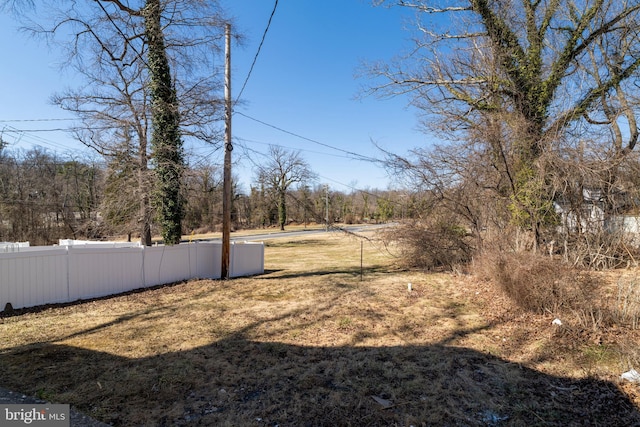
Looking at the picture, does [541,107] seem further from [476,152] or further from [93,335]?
[93,335]

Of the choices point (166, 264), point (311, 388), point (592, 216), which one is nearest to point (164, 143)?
point (166, 264)

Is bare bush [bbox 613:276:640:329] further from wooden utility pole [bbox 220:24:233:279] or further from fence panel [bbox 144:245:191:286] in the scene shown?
fence panel [bbox 144:245:191:286]

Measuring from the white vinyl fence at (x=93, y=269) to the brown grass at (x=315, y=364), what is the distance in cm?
51

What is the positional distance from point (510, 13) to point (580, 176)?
509cm

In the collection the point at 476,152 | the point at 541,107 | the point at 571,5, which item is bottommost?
the point at 476,152

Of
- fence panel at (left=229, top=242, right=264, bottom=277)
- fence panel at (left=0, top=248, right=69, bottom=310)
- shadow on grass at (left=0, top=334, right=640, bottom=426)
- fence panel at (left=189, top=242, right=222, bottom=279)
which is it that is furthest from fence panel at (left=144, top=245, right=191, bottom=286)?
shadow on grass at (left=0, top=334, right=640, bottom=426)

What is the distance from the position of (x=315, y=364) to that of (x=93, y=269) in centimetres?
603

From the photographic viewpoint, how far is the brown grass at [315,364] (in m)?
3.07

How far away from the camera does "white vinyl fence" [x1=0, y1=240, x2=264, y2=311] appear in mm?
6332

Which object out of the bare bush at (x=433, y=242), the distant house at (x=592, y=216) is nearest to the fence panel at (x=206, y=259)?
the bare bush at (x=433, y=242)

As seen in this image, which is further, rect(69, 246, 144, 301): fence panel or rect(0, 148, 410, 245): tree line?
rect(0, 148, 410, 245): tree line

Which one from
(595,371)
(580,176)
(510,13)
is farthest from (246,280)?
(510,13)

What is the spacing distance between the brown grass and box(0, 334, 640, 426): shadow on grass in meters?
0.02

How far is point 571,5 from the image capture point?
465 inches
